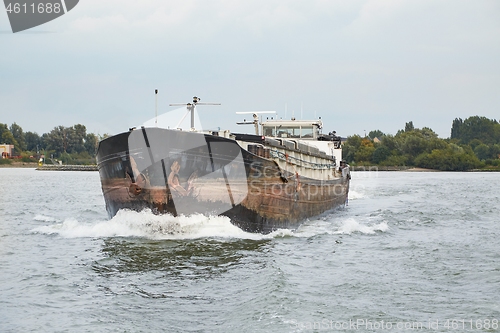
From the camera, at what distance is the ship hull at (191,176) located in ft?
57.8

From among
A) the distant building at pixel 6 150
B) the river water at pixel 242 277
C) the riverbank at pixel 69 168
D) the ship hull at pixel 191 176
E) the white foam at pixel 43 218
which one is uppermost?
the distant building at pixel 6 150

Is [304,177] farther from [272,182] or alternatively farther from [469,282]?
[469,282]

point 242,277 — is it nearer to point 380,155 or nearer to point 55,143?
point 380,155

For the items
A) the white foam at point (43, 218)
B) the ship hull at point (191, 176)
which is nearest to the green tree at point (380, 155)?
the white foam at point (43, 218)

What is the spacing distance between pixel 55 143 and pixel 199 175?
158424 millimetres

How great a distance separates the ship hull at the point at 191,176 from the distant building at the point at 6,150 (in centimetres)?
16571

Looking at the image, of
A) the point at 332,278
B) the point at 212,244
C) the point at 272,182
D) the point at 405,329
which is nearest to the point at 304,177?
the point at 272,182

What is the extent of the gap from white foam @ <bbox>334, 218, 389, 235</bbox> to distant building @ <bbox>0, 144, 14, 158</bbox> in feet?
542

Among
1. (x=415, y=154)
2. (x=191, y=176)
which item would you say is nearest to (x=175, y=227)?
(x=191, y=176)

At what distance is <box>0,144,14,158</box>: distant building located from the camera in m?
172

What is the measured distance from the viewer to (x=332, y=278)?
539 inches

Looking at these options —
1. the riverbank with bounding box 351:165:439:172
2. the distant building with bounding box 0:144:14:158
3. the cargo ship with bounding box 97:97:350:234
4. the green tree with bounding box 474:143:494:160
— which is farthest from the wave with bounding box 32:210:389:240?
the distant building with bounding box 0:144:14:158

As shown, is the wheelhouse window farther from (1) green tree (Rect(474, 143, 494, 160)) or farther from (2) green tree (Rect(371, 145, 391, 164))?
(1) green tree (Rect(474, 143, 494, 160))

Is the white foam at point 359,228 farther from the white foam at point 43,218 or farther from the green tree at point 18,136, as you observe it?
the green tree at point 18,136
